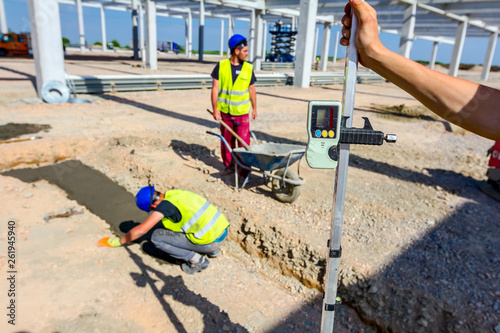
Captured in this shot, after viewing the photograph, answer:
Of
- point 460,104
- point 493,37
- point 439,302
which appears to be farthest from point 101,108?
point 493,37

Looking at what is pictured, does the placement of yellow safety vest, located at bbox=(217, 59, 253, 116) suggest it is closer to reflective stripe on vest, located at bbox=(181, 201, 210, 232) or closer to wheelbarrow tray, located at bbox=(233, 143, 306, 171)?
wheelbarrow tray, located at bbox=(233, 143, 306, 171)

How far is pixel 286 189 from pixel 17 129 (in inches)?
205

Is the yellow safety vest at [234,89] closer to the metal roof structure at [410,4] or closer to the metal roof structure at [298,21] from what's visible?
the metal roof structure at [298,21]

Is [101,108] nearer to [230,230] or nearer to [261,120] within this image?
[261,120]

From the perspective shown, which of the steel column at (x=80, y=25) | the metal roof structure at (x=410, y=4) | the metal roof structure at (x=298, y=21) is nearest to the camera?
the metal roof structure at (x=298, y=21)

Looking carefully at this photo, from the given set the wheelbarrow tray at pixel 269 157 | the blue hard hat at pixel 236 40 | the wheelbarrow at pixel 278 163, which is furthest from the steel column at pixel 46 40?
the wheelbarrow tray at pixel 269 157

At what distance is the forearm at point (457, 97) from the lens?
39.6 inches

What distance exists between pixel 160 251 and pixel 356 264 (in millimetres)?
1974

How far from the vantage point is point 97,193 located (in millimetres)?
4668

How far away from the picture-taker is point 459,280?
307 cm

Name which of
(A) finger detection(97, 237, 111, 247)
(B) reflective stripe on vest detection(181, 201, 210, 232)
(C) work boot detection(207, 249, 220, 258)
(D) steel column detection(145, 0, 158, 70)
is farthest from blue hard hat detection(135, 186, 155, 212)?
(D) steel column detection(145, 0, 158, 70)

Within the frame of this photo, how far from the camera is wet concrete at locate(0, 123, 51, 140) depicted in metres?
5.99

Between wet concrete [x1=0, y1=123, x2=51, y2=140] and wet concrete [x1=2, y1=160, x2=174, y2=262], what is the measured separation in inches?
47.1

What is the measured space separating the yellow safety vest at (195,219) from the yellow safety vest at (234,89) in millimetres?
1756
